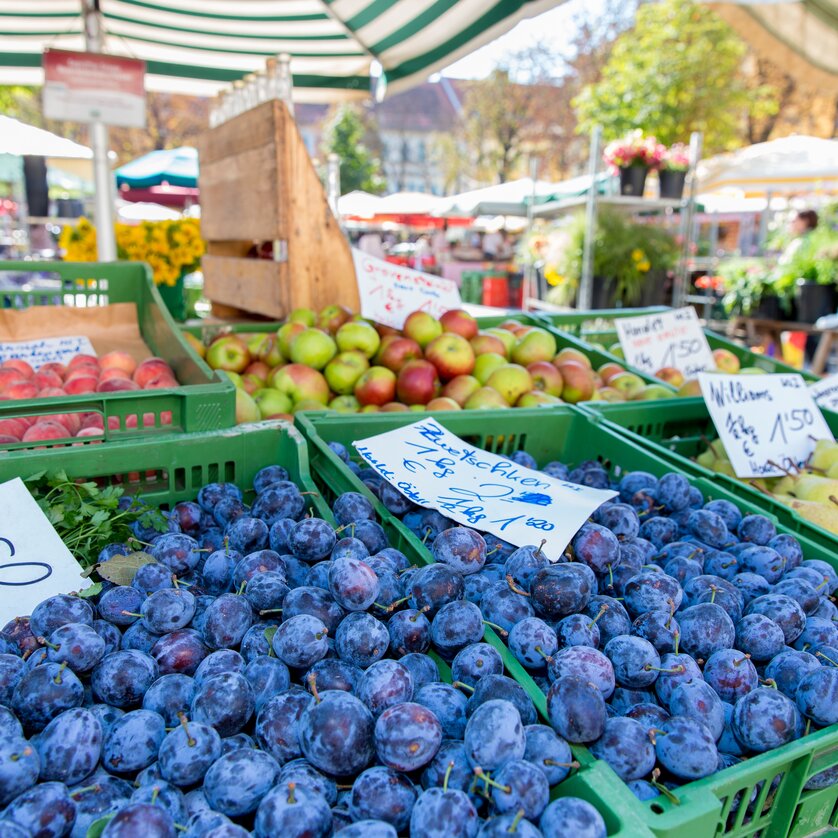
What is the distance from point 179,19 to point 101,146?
149 centimetres

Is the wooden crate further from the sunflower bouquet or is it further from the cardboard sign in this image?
the cardboard sign

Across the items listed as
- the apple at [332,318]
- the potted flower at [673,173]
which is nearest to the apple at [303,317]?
the apple at [332,318]

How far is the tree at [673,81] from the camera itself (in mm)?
14438

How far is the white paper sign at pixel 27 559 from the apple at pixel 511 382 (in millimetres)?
1527

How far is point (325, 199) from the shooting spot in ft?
9.94

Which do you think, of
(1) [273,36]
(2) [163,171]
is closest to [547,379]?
(1) [273,36]

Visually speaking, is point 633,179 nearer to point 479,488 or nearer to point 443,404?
point 443,404

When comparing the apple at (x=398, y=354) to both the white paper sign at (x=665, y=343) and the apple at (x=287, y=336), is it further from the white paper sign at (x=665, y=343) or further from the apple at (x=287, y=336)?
the white paper sign at (x=665, y=343)

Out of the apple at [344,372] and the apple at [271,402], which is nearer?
the apple at [271,402]

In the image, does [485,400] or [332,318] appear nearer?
[485,400]

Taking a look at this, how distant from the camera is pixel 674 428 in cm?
241

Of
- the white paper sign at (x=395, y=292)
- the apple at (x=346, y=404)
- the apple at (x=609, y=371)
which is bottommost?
the apple at (x=346, y=404)

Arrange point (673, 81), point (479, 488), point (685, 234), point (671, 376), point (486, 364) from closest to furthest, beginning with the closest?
point (479, 488) → point (486, 364) → point (671, 376) → point (685, 234) → point (673, 81)

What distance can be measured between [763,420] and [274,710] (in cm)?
177
